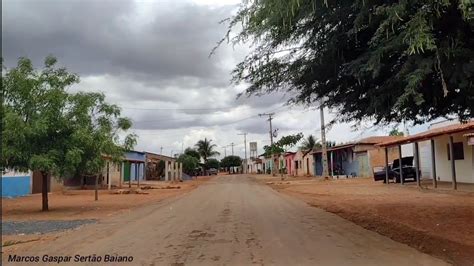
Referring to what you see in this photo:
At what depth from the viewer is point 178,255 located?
30.7 feet

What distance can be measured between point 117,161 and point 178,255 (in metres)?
13.6

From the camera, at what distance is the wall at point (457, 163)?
101 ft

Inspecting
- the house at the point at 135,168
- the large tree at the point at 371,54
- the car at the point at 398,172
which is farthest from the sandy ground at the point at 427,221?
the house at the point at 135,168

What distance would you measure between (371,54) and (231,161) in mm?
154550

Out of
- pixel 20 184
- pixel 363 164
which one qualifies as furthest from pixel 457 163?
pixel 20 184

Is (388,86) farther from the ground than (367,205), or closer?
farther from the ground

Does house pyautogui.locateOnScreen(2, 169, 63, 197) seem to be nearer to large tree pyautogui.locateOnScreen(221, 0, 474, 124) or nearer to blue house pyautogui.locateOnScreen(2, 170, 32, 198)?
blue house pyautogui.locateOnScreen(2, 170, 32, 198)

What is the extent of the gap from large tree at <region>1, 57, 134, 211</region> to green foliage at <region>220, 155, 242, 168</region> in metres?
140

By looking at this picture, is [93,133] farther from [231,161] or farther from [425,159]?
[231,161]

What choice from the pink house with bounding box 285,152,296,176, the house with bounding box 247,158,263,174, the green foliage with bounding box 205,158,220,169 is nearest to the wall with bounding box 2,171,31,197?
the pink house with bounding box 285,152,296,176

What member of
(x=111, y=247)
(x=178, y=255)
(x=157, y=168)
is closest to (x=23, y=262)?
(x=111, y=247)

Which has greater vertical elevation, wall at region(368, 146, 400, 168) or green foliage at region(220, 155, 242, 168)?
green foliage at region(220, 155, 242, 168)

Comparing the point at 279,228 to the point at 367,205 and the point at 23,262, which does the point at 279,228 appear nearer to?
the point at 23,262

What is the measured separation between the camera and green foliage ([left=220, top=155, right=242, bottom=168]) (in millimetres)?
161625
